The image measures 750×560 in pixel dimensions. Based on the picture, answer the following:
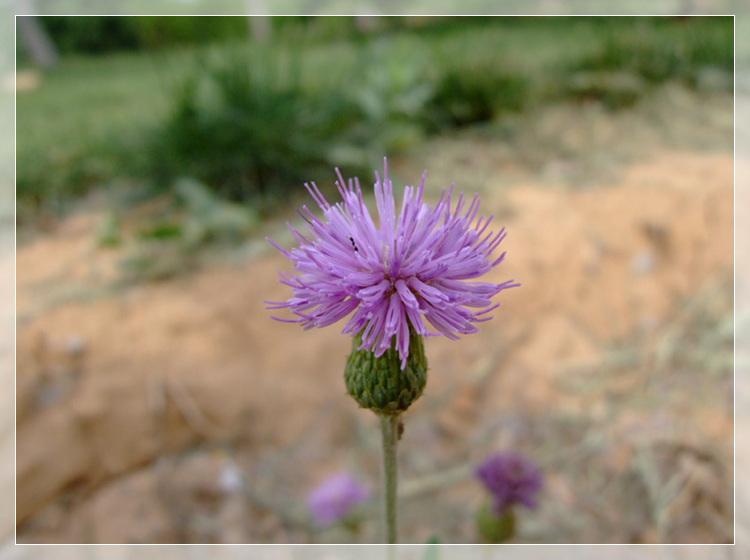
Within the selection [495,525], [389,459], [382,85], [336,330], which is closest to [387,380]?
[389,459]

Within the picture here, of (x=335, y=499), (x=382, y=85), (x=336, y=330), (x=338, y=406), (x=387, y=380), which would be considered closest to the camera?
(x=387, y=380)

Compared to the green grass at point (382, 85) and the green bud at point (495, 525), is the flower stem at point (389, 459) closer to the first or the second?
the green bud at point (495, 525)

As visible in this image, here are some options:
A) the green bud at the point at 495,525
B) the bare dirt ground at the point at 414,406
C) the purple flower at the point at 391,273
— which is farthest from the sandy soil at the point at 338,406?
the purple flower at the point at 391,273

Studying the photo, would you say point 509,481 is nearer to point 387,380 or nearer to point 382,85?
point 387,380

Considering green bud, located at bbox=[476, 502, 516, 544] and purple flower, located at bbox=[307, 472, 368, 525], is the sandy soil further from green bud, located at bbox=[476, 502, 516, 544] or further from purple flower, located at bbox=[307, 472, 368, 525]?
green bud, located at bbox=[476, 502, 516, 544]

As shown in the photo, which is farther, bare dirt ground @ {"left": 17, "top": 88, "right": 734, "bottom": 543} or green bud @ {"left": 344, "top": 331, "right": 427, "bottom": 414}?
bare dirt ground @ {"left": 17, "top": 88, "right": 734, "bottom": 543}

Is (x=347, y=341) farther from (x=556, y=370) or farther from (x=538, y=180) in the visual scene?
(x=538, y=180)

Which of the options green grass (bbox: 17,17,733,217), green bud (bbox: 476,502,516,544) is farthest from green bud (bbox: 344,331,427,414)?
green grass (bbox: 17,17,733,217)
